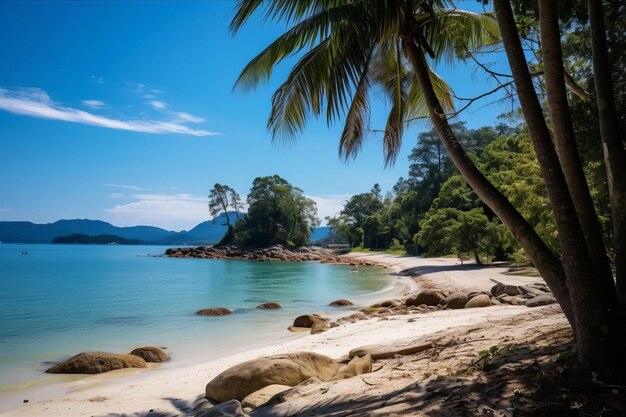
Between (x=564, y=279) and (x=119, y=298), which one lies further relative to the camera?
(x=119, y=298)

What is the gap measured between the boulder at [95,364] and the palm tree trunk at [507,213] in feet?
27.2

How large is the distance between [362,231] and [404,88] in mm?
83943

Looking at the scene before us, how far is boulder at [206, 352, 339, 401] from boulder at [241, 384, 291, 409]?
374mm

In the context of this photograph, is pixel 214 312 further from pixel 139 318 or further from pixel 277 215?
pixel 277 215

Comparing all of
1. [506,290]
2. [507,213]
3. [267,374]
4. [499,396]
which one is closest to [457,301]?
[506,290]

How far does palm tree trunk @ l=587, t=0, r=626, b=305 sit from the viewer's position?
11.1ft

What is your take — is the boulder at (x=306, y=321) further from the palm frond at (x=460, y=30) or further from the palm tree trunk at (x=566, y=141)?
the palm tree trunk at (x=566, y=141)

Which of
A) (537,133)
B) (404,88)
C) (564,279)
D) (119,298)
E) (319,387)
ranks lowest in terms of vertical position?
(119,298)

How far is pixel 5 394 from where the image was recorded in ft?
26.5

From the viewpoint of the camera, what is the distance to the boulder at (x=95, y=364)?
29.7 feet

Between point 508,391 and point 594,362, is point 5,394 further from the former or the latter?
point 594,362

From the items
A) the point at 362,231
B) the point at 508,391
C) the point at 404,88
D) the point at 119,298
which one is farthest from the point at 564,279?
the point at 362,231

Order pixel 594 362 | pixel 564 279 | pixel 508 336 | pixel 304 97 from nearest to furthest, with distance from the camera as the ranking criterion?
pixel 594 362, pixel 564 279, pixel 508 336, pixel 304 97

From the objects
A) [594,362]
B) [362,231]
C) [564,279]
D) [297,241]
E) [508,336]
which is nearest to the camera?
[594,362]
